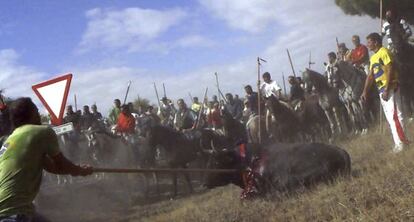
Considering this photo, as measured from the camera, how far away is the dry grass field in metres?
6.23

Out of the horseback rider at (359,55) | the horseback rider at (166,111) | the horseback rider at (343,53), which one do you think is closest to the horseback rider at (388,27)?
the horseback rider at (359,55)

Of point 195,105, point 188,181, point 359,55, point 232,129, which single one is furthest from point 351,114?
point 195,105

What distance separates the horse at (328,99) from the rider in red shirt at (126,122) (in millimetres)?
5037

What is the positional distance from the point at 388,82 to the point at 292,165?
2226 millimetres

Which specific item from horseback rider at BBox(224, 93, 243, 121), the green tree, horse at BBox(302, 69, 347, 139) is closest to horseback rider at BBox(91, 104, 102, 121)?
horseback rider at BBox(224, 93, 243, 121)

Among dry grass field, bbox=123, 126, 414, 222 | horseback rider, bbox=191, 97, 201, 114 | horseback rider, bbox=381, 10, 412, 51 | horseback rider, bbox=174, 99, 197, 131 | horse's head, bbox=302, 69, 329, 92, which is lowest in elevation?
dry grass field, bbox=123, 126, 414, 222

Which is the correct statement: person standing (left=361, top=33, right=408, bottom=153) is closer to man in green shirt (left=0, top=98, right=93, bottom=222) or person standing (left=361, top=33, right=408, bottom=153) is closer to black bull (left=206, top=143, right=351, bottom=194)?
black bull (left=206, top=143, right=351, bottom=194)

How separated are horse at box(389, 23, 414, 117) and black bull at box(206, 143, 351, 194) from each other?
529cm

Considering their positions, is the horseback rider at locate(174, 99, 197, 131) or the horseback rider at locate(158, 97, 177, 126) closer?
the horseback rider at locate(174, 99, 197, 131)

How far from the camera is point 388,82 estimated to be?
9.34 metres

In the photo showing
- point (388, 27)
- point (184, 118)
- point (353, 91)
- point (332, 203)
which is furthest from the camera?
point (184, 118)

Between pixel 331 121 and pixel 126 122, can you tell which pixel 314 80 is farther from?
pixel 126 122

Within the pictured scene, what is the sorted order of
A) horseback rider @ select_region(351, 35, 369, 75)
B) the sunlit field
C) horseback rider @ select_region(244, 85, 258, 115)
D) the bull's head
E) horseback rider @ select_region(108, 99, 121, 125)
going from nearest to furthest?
the sunlit field → the bull's head → horseback rider @ select_region(351, 35, 369, 75) → horseback rider @ select_region(244, 85, 258, 115) → horseback rider @ select_region(108, 99, 121, 125)

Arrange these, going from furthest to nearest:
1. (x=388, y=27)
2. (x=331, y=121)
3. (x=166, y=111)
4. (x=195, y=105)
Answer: (x=195, y=105), (x=166, y=111), (x=331, y=121), (x=388, y=27)
